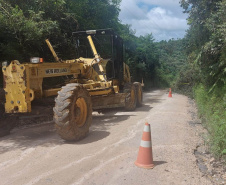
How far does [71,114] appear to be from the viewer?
17.6ft

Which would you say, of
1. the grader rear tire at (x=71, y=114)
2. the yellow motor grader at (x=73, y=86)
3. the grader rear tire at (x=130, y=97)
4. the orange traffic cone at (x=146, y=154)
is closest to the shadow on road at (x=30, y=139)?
the grader rear tire at (x=71, y=114)

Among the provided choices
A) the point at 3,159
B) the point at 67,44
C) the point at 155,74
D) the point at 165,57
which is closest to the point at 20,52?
the point at 67,44

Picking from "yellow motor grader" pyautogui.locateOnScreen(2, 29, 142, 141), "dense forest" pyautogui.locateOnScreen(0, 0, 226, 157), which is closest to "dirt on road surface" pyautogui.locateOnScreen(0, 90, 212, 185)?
"yellow motor grader" pyautogui.locateOnScreen(2, 29, 142, 141)

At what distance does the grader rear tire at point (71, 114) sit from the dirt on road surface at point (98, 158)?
240mm

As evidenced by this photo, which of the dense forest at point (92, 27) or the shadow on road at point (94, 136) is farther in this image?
the dense forest at point (92, 27)

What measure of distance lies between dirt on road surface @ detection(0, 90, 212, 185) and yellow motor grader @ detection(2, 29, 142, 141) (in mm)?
611

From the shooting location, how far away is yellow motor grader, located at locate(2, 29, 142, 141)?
5.39 meters

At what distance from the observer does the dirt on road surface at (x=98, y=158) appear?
Answer: 3.70 meters

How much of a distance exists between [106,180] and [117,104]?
562 centimetres

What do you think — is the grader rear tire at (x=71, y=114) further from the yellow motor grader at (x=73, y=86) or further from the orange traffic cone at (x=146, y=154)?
the orange traffic cone at (x=146, y=154)

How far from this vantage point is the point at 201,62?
11805mm

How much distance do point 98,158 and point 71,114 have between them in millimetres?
1296

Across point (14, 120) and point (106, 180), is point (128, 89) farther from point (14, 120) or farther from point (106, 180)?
point (106, 180)

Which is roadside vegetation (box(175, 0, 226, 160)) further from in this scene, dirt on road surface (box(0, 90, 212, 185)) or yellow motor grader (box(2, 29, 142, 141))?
yellow motor grader (box(2, 29, 142, 141))
